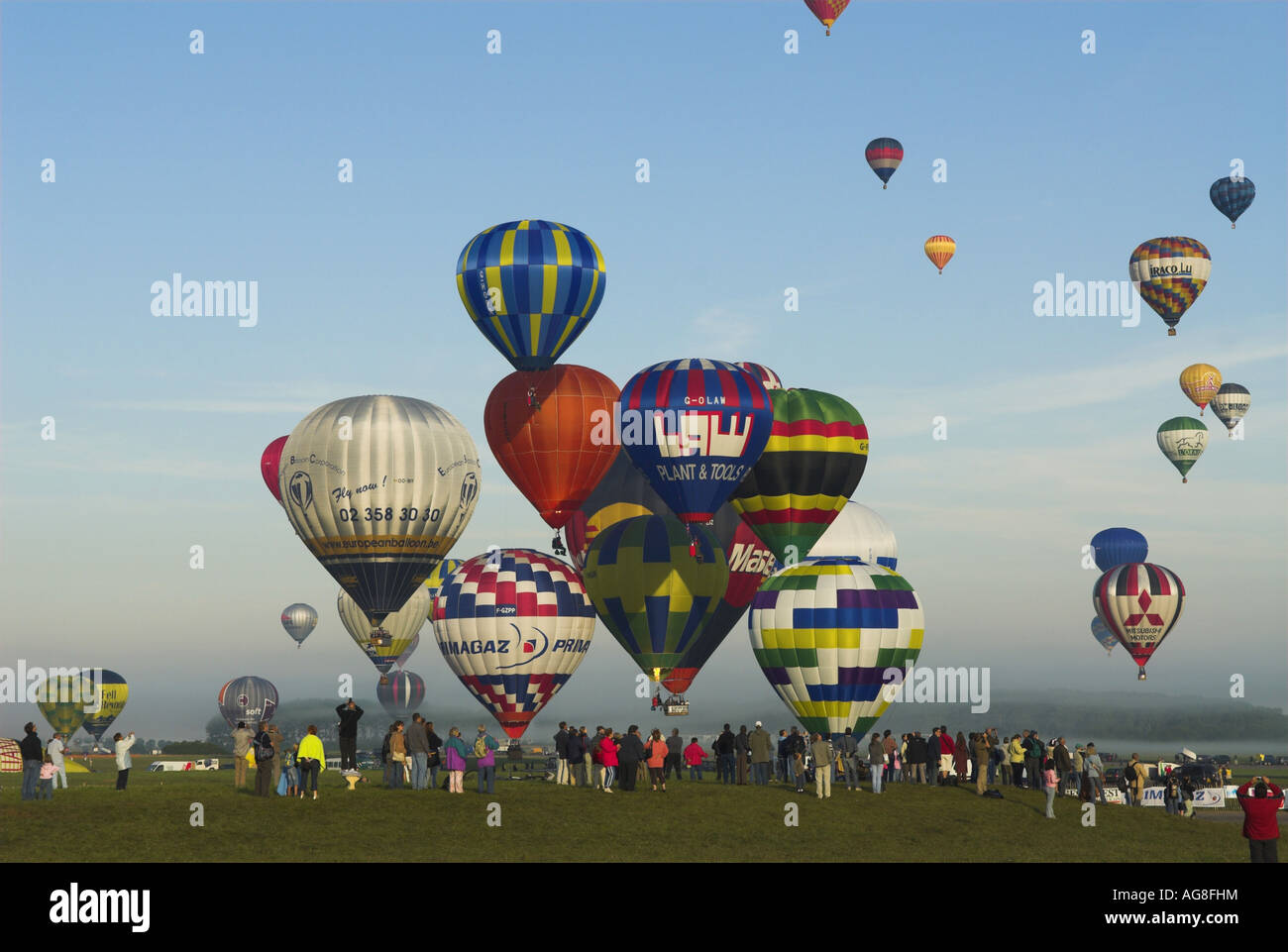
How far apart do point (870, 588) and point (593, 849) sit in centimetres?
2162

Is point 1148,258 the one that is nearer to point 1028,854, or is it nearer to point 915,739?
point 915,739

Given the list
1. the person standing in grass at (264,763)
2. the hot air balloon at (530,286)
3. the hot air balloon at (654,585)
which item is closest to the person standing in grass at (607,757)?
the person standing in grass at (264,763)

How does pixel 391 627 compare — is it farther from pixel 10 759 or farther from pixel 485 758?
pixel 485 758

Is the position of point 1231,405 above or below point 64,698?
above

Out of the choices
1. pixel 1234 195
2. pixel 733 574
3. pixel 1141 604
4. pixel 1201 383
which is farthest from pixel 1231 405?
pixel 733 574

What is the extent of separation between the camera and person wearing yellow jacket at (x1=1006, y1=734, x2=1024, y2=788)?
168ft

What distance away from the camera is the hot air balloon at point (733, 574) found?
66250mm

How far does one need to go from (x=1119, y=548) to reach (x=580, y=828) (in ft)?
249

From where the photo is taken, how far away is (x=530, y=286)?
60219mm

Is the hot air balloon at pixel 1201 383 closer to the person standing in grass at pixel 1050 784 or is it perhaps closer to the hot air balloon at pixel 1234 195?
the hot air balloon at pixel 1234 195

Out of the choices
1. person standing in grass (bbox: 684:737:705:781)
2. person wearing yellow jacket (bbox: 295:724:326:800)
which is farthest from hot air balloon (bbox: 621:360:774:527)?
person wearing yellow jacket (bbox: 295:724:326:800)

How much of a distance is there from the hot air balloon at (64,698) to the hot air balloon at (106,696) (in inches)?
17.8

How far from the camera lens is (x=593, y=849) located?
3597 cm

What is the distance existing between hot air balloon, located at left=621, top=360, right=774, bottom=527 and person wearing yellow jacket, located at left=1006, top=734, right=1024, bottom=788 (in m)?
14.3
